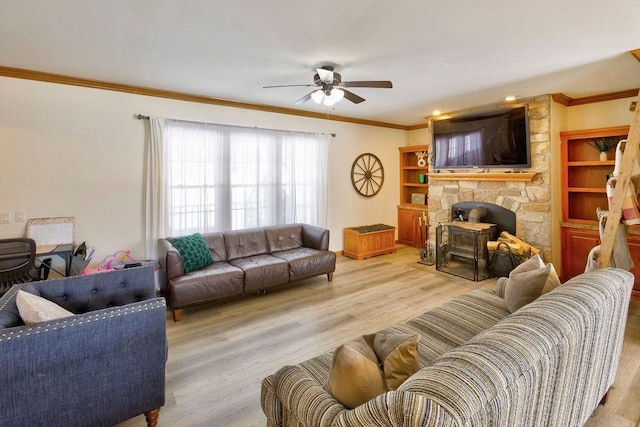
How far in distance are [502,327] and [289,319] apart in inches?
98.8

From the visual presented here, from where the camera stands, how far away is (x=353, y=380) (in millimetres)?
1158

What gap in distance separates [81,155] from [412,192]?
19.8ft

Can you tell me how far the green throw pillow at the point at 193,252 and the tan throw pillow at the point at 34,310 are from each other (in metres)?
1.89

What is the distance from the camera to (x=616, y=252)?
2.32 m

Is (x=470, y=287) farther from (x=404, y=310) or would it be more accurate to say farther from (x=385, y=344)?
(x=385, y=344)

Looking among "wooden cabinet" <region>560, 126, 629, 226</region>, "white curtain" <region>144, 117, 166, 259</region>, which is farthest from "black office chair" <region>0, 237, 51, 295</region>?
"wooden cabinet" <region>560, 126, 629, 226</region>

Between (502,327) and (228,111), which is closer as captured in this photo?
(502,327)

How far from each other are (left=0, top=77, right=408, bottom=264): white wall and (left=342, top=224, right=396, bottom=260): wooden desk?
3002 mm

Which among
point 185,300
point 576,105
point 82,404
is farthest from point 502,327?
point 576,105

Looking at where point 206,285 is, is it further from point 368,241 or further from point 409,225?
point 409,225

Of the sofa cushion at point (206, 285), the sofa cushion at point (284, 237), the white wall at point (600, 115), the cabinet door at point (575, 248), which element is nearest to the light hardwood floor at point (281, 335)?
the sofa cushion at point (206, 285)

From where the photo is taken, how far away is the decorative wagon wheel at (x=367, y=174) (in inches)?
246

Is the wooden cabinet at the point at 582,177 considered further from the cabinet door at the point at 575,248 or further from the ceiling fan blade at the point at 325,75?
the ceiling fan blade at the point at 325,75

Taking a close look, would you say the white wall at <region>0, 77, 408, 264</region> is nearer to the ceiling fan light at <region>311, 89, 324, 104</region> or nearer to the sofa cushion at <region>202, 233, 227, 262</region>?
the sofa cushion at <region>202, 233, 227, 262</region>
